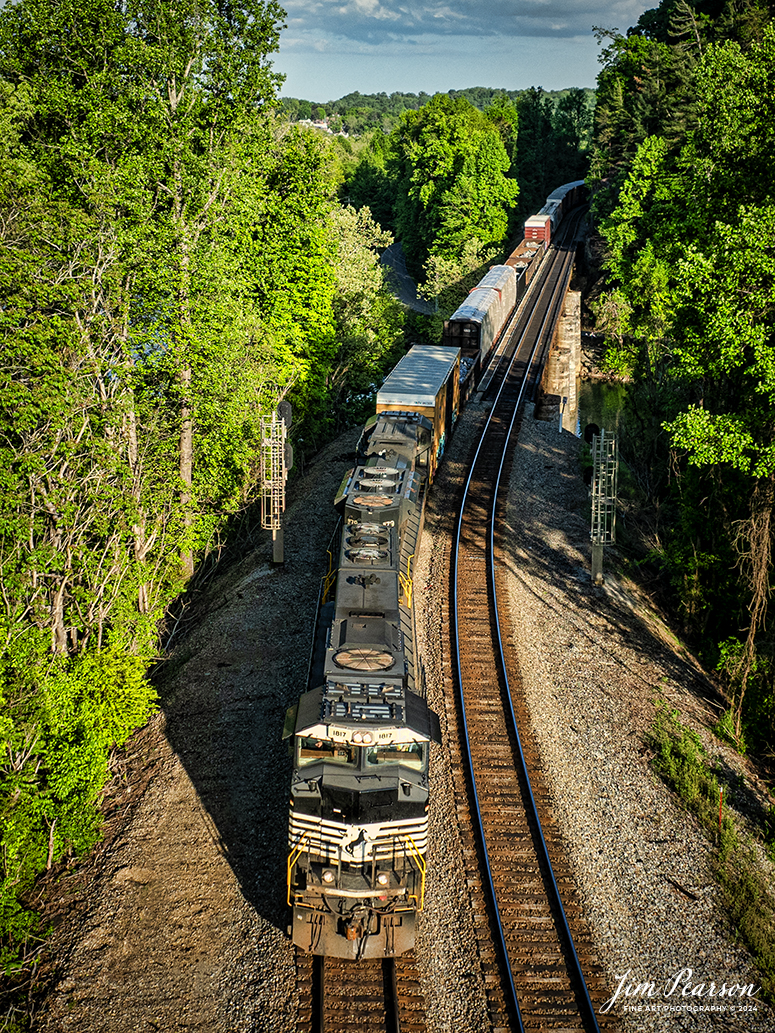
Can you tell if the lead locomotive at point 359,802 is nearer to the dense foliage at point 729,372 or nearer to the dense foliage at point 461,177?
the dense foliage at point 729,372

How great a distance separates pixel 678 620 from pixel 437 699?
9.05 m

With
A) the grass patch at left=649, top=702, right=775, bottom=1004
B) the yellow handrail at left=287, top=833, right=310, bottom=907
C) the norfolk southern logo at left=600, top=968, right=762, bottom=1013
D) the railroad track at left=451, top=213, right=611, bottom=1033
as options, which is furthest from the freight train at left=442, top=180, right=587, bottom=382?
the norfolk southern logo at left=600, top=968, right=762, bottom=1013

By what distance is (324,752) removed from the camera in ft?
38.2

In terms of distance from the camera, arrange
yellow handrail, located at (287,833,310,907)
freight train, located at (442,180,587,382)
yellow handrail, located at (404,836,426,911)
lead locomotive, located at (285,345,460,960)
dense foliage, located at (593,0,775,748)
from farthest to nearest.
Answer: freight train, located at (442,180,587,382) < dense foliage, located at (593,0,775,748) < yellow handrail, located at (287,833,310,907) < yellow handrail, located at (404,836,426,911) < lead locomotive, located at (285,345,460,960)

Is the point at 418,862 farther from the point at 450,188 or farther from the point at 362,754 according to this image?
the point at 450,188

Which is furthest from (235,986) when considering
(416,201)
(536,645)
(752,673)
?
(416,201)

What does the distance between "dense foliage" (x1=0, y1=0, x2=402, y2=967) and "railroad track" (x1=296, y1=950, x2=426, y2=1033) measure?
4.76m

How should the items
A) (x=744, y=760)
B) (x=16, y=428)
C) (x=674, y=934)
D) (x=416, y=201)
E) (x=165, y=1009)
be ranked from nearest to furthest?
(x=165, y=1009), (x=674, y=934), (x=16, y=428), (x=744, y=760), (x=416, y=201)

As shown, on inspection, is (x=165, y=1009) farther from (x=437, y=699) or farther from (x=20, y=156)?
(x=20, y=156)

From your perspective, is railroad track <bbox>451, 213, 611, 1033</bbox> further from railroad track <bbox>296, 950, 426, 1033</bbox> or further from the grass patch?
the grass patch

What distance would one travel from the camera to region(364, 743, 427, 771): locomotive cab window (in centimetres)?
1152

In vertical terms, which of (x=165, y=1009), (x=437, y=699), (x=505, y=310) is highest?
(x=505, y=310)

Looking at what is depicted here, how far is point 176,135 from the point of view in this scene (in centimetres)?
2219

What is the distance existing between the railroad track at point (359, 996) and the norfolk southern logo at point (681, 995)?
284cm
